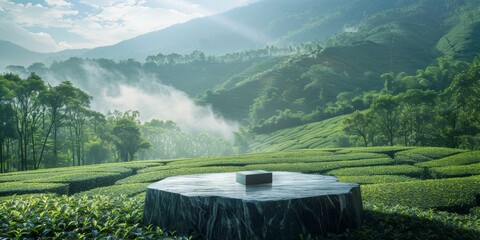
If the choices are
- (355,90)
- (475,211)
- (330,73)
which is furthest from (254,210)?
(330,73)

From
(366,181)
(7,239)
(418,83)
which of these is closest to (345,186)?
(366,181)

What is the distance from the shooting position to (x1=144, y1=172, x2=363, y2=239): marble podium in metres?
7.04

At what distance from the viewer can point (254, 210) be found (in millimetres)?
7008

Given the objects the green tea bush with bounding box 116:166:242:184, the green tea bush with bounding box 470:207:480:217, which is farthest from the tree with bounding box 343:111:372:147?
the green tea bush with bounding box 470:207:480:217

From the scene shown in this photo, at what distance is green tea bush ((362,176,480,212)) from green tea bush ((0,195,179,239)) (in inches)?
279

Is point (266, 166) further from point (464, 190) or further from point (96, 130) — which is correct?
point (96, 130)

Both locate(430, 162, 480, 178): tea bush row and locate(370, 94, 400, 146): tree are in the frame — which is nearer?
locate(430, 162, 480, 178): tea bush row

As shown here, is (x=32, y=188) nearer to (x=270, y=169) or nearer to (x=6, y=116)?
(x=270, y=169)

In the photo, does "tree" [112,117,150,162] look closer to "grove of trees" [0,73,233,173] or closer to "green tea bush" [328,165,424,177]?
"grove of trees" [0,73,233,173]

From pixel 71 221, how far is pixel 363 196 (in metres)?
8.42

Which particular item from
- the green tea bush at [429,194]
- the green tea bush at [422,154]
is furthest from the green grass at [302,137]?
the green tea bush at [429,194]

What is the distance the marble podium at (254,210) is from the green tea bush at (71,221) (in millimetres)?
594

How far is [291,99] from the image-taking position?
126438 millimetres

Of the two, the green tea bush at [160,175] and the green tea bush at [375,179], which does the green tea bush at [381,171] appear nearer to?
the green tea bush at [375,179]
